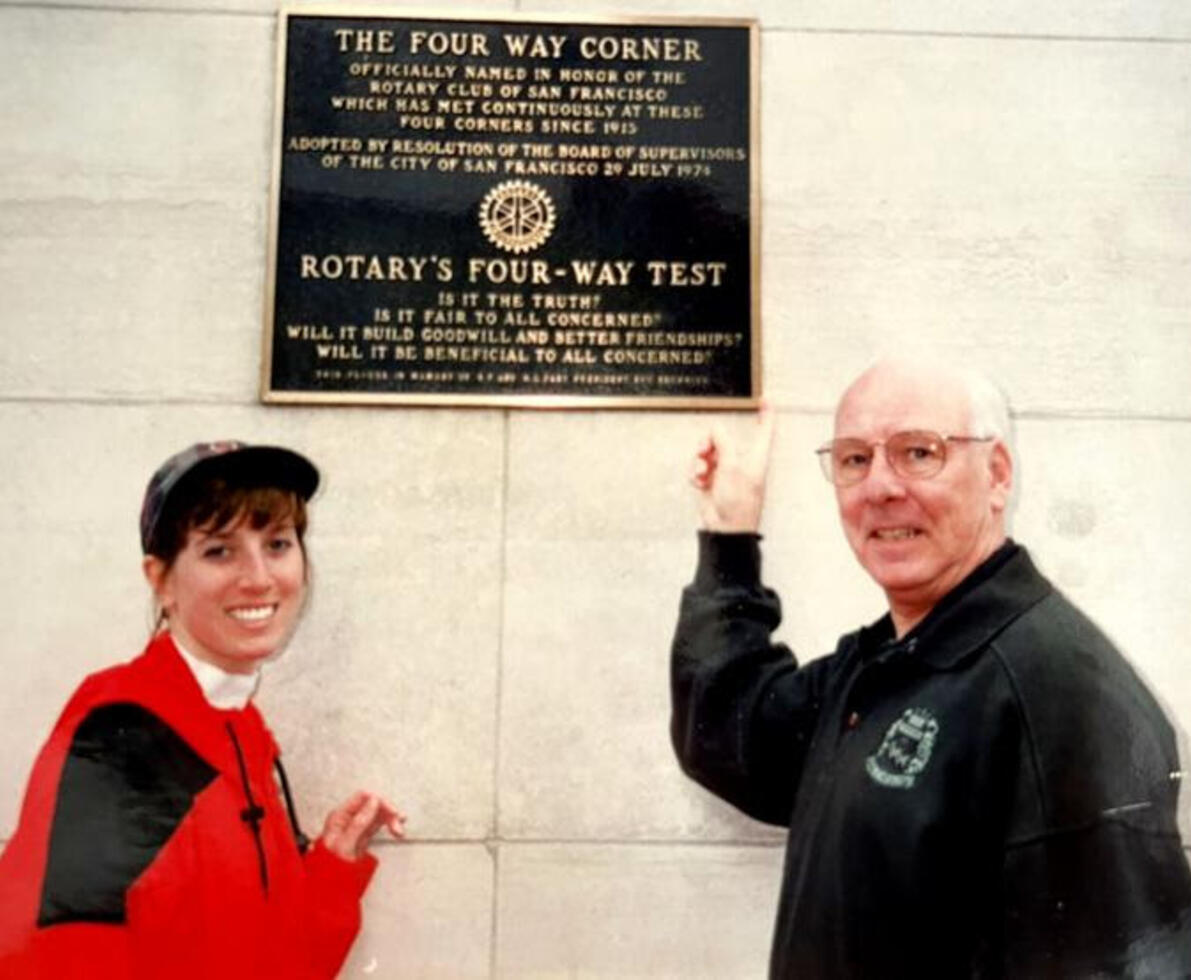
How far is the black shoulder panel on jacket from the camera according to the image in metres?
3.35

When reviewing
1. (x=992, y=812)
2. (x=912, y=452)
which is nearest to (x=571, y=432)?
(x=912, y=452)

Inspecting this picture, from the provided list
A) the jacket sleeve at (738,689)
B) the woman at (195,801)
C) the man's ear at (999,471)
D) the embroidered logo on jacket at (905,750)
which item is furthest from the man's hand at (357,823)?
the man's ear at (999,471)

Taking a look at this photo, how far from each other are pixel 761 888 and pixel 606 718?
26.4 inches

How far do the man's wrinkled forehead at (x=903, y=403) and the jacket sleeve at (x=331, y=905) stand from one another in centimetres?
185

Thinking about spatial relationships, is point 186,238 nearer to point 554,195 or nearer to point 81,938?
point 554,195

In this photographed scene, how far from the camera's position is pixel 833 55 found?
4.39 meters

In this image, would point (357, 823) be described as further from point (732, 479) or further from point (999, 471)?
point (999, 471)

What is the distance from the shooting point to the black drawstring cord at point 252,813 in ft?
11.6

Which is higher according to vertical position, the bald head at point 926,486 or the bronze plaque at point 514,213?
the bronze plaque at point 514,213

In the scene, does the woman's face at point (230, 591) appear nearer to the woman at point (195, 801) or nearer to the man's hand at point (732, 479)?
the woman at point (195, 801)

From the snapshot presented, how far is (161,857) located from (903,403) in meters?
2.21

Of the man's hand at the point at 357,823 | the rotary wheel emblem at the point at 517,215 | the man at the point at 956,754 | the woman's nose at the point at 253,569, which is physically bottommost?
the man's hand at the point at 357,823

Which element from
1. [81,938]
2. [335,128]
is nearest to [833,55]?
[335,128]

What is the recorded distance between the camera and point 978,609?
117 inches
